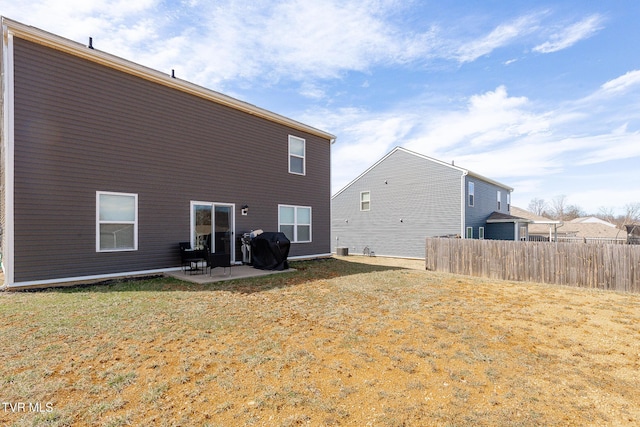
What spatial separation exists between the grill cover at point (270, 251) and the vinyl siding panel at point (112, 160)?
4.22 ft

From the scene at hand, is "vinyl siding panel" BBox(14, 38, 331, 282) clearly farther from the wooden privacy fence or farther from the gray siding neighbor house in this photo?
the gray siding neighbor house

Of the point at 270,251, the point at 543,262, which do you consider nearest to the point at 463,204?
the point at 543,262

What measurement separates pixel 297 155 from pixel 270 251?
504 cm

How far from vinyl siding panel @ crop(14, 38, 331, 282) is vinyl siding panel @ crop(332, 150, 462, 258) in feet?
34.1

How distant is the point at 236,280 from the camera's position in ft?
26.3

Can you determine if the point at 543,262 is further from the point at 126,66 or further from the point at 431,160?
the point at 126,66

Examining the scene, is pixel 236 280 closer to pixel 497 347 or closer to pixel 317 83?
pixel 497 347

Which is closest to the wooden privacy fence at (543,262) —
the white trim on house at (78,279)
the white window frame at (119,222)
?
the white trim on house at (78,279)

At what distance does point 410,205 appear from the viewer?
18.9m

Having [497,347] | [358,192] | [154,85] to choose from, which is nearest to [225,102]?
[154,85]

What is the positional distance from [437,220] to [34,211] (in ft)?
58.3

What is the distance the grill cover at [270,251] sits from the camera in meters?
9.82

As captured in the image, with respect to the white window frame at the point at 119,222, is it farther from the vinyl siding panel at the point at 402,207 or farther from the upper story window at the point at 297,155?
the vinyl siding panel at the point at 402,207

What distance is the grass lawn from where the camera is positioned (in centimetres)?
249
